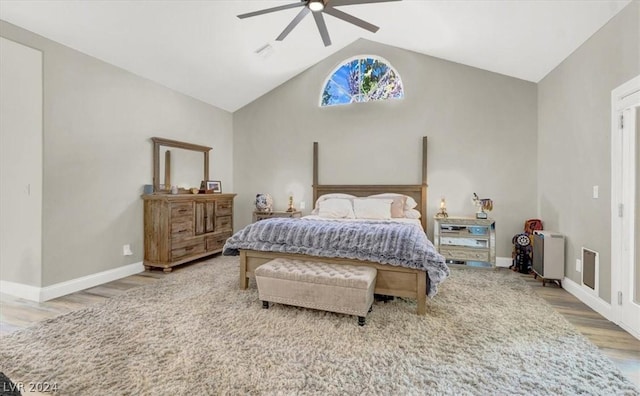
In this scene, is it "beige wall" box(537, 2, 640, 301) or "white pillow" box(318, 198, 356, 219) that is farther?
"white pillow" box(318, 198, 356, 219)

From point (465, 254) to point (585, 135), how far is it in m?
2.00

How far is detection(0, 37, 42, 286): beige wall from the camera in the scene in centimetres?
299

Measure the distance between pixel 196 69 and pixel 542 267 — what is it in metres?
5.37

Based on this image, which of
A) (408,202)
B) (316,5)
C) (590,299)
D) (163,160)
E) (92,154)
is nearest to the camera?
(316,5)

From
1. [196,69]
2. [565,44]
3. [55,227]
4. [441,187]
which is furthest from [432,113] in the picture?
[55,227]

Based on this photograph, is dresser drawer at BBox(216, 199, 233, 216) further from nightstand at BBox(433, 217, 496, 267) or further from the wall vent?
the wall vent

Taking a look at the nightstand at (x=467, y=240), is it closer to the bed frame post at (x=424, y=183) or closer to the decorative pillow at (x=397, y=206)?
the bed frame post at (x=424, y=183)

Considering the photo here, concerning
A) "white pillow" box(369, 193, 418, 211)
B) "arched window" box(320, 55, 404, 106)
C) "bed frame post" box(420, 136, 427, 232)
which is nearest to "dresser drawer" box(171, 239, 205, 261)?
"white pillow" box(369, 193, 418, 211)

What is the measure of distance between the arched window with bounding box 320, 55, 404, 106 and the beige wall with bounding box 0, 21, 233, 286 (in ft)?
9.00

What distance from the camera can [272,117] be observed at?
18.5 ft

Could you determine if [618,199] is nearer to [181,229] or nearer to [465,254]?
[465,254]

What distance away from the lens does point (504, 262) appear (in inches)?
173

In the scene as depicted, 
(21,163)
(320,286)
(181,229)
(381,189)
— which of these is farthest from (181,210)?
(381,189)

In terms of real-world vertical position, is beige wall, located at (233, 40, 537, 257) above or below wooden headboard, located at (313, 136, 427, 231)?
above
